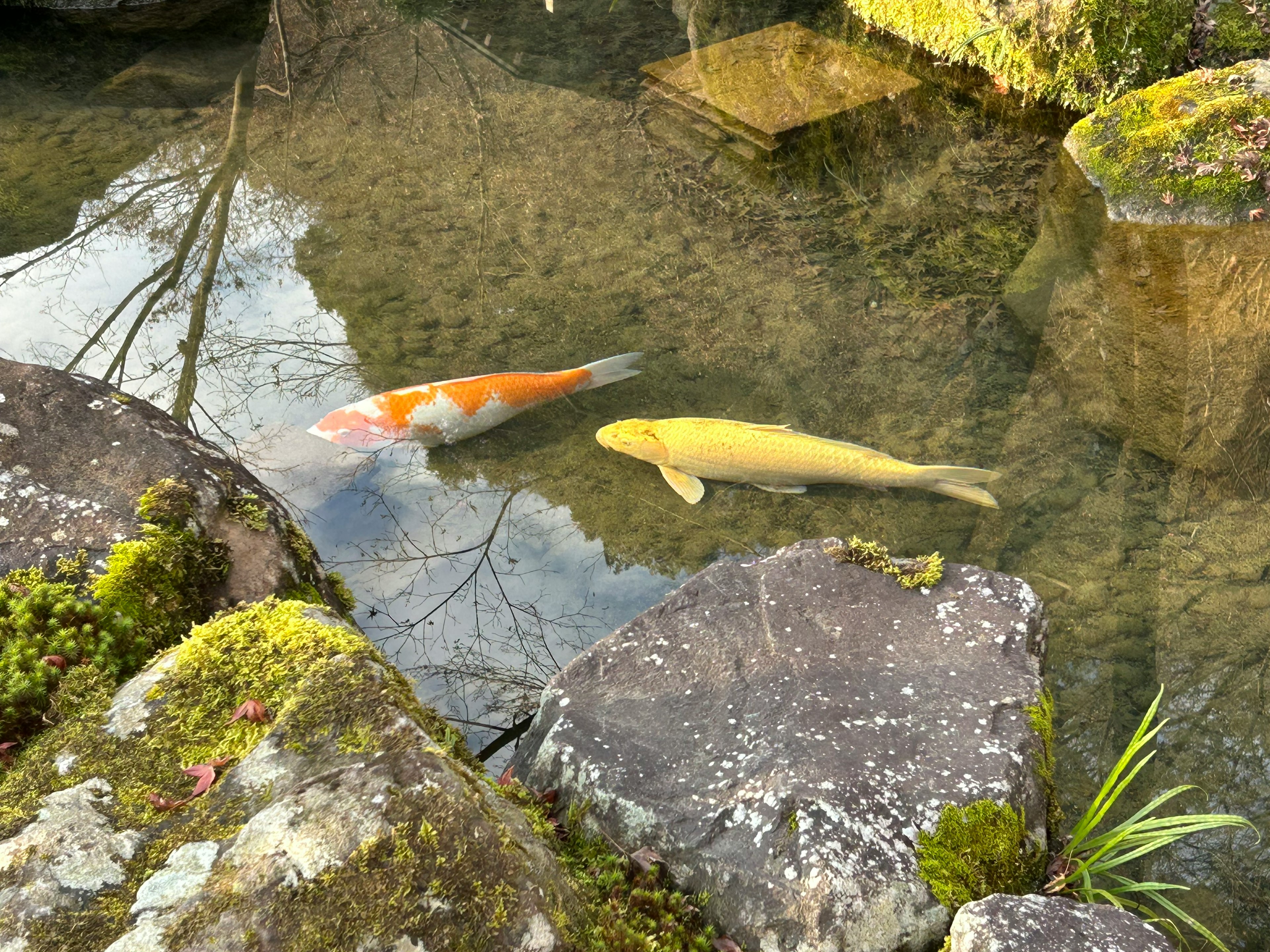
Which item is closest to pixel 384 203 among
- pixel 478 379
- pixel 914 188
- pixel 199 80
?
pixel 478 379

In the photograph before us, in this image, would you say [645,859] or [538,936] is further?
[645,859]

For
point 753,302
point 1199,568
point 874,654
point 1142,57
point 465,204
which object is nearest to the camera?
point 874,654

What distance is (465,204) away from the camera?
741 cm

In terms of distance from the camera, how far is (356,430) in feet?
17.6

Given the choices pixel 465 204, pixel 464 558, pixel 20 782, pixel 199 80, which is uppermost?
pixel 199 80

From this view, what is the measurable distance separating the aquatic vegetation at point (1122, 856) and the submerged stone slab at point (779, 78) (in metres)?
6.32

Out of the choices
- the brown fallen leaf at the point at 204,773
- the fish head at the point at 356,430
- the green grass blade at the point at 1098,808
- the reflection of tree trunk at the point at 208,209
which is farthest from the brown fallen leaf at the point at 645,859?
the reflection of tree trunk at the point at 208,209

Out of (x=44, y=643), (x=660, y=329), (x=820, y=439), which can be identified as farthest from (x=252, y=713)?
(x=660, y=329)

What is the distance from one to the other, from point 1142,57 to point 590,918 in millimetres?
8856

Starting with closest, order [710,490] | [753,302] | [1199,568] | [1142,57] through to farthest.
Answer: [1199,568] → [710,490] → [753,302] → [1142,57]

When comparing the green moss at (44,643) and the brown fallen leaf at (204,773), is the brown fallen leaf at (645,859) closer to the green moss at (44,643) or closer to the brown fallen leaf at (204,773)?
the brown fallen leaf at (204,773)

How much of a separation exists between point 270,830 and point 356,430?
3.47m

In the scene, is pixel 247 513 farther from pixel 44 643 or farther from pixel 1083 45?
pixel 1083 45

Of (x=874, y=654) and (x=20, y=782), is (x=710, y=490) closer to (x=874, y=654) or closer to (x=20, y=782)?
(x=874, y=654)
